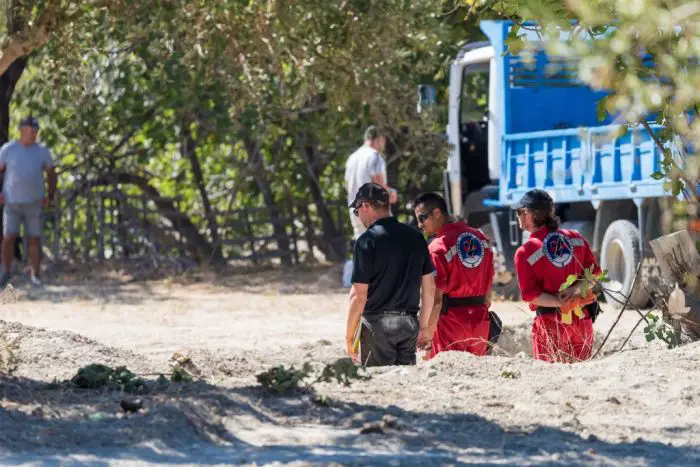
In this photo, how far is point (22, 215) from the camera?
55.1ft

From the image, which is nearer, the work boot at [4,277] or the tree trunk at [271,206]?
the work boot at [4,277]

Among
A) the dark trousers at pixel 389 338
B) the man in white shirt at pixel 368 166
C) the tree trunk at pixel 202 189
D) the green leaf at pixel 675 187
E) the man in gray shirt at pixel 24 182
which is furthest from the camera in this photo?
the tree trunk at pixel 202 189

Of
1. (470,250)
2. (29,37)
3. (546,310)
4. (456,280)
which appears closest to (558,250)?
(546,310)

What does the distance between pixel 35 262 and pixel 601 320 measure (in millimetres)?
7038

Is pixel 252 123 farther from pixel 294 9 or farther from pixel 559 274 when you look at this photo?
pixel 559 274

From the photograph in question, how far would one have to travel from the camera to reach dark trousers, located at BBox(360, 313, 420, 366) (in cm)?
844

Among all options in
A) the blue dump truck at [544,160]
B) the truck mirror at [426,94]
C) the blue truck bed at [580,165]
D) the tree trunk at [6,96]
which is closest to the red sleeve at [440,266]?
the blue dump truck at [544,160]

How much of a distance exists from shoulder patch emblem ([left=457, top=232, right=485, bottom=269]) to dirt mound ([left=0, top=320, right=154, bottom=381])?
198cm

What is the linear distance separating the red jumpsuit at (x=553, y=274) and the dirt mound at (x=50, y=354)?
7.61 feet

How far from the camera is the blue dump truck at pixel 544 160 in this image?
1366 centimetres

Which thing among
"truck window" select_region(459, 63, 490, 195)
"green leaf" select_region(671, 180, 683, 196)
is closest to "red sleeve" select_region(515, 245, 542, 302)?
"green leaf" select_region(671, 180, 683, 196)

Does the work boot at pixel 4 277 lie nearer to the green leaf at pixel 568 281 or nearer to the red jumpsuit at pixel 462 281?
the red jumpsuit at pixel 462 281

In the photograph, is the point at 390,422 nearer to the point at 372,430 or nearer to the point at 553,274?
the point at 372,430

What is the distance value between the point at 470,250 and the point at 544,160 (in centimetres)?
611
